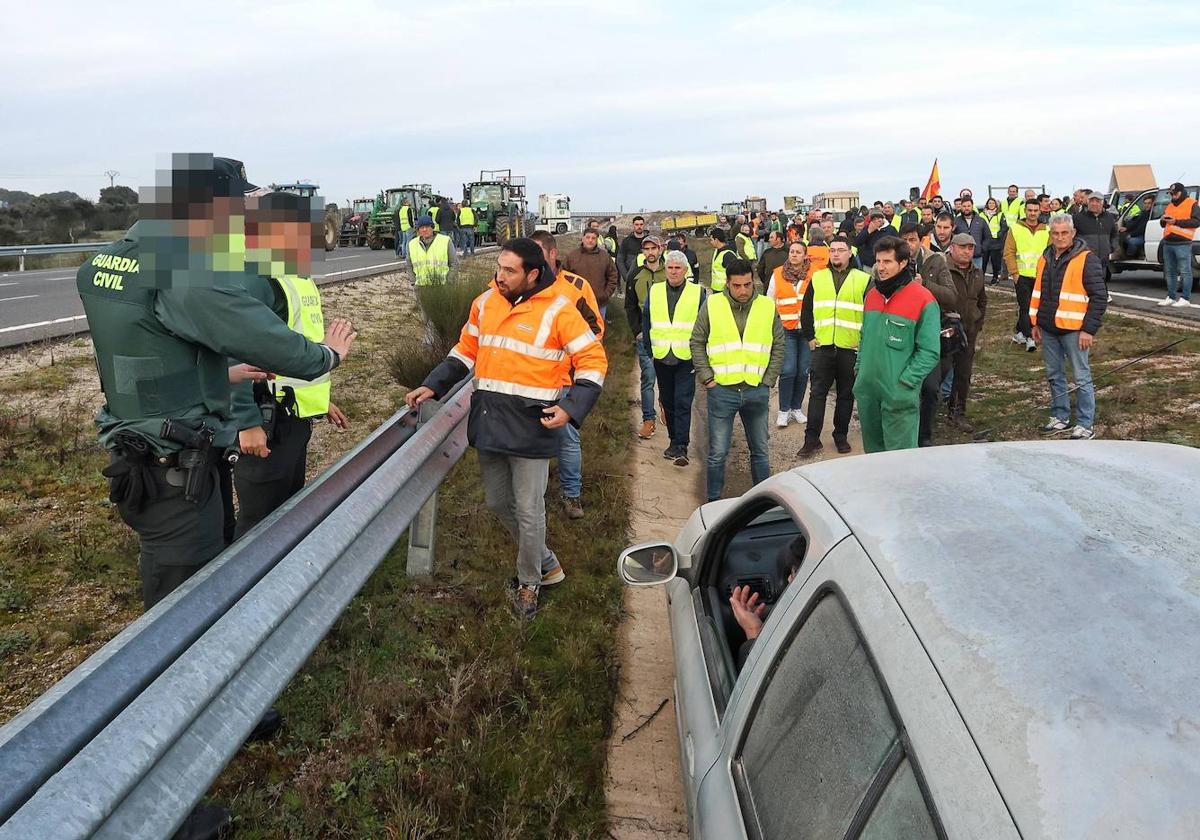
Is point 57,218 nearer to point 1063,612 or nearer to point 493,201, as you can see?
point 493,201

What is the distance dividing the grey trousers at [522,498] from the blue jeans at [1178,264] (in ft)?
41.1

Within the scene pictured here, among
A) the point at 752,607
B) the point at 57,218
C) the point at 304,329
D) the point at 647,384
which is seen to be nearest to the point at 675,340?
the point at 647,384

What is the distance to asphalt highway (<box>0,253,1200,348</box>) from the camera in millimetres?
9828

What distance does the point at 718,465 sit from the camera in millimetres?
6539

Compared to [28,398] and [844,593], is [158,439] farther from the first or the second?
[28,398]

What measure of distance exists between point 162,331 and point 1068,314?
7.36 m

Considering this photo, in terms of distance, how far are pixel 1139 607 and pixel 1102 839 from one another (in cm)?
43

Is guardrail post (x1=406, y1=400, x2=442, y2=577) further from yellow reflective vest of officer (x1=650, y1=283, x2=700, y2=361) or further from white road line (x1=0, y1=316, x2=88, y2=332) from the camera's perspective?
white road line (x1=0, y1=316, x2=88, y2=332)

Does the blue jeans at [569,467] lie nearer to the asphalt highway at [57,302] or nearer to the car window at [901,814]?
the car window at [901,814]

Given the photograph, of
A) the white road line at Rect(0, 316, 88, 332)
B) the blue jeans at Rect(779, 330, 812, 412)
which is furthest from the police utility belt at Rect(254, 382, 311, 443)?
the white road line at Rect(0, 316, 88, 332)

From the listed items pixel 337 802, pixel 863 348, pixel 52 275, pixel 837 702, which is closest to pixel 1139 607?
pixel 837 702

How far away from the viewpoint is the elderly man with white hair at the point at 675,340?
7805 millimetres

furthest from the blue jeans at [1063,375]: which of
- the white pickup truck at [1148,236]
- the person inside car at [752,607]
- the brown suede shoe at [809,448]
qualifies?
the white pickup truck at [1148,236]

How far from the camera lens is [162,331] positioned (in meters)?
2.81
